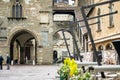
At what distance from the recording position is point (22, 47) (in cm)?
6512

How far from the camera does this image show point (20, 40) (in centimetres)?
6519

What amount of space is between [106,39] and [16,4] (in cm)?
2206

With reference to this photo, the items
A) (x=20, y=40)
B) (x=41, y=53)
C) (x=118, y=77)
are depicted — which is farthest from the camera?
(x=20, y=40)

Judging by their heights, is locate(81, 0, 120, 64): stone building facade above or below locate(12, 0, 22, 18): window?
below

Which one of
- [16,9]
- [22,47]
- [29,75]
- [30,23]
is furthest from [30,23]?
[29,75]

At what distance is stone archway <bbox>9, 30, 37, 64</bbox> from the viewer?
56.8 meters

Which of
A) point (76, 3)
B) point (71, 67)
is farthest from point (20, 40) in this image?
point (71, 67)

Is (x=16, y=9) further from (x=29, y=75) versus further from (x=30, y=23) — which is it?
(x=29, y=75)

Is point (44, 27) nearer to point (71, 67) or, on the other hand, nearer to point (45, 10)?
point (45, 10)

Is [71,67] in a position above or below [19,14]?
below

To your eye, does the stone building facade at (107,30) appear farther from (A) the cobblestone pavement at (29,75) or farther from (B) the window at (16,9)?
(B) the window at (16,9)

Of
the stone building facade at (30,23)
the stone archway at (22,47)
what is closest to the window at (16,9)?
the stone building facade at (30,23)

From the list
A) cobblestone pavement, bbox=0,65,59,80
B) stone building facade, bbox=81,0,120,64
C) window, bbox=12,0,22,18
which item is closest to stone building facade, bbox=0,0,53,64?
window, bbox=12,0,22,18

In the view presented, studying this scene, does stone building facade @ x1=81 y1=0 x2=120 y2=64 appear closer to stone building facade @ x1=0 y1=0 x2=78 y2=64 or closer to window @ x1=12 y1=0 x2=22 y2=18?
stone building facade @ x1=0 y1=0 x2=78 y2=64
